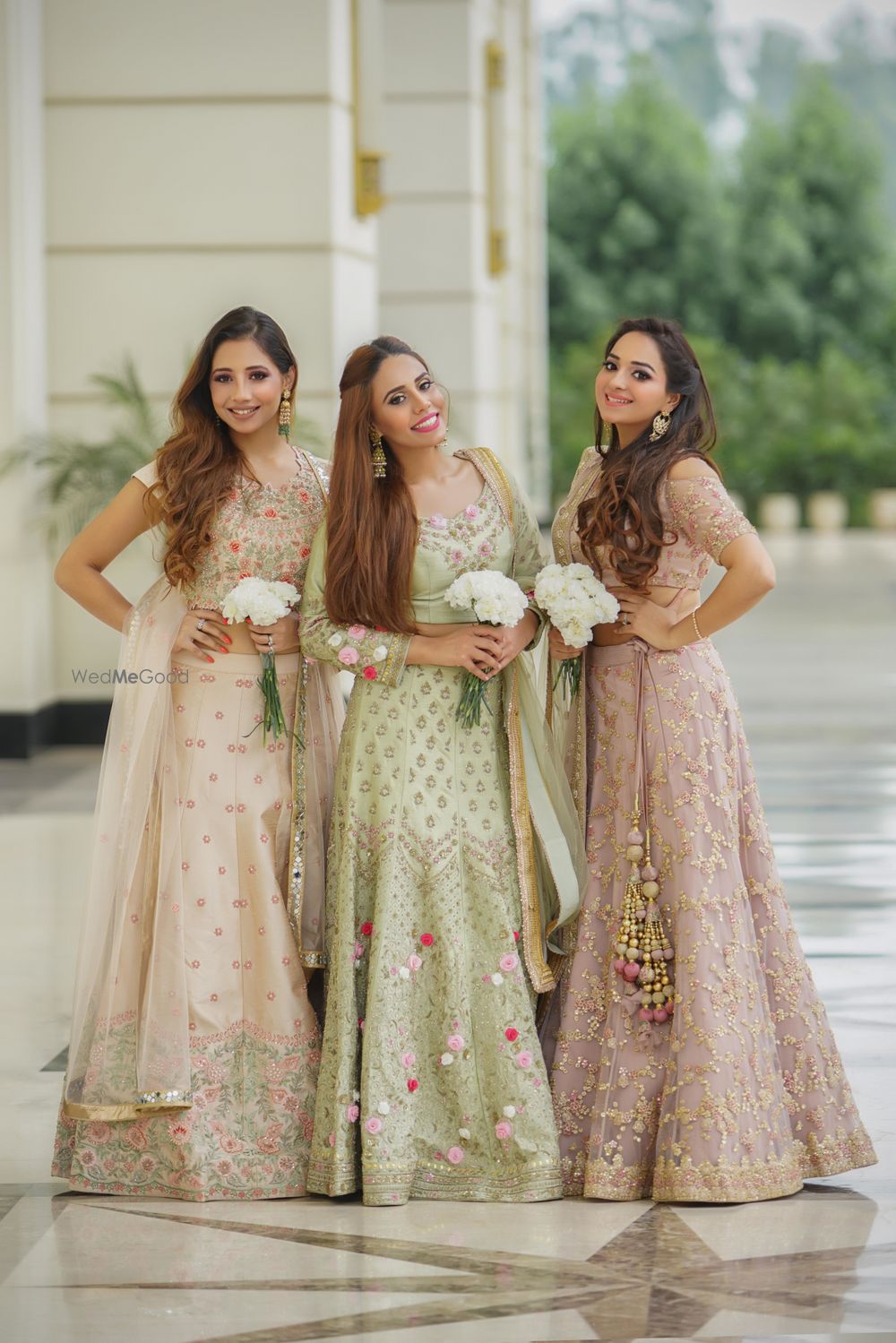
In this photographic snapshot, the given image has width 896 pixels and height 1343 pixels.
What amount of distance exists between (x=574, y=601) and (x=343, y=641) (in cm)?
48

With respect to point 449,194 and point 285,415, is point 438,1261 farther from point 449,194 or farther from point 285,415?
point 449,194

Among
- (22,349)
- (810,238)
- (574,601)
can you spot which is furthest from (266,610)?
(810,238)

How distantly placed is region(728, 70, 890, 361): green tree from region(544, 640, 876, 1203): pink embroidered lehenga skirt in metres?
33.5

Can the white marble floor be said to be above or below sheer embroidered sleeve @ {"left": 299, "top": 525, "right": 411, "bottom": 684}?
below

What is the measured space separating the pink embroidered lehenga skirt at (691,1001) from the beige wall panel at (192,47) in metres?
6.00

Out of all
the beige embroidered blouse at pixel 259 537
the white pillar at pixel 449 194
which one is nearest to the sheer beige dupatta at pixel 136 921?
the beige embroidered blouse at pixel 259 537

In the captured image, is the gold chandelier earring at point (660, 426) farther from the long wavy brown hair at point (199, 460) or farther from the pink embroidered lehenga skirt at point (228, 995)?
the pink embroidered lehenga skirt at point (228, 995)

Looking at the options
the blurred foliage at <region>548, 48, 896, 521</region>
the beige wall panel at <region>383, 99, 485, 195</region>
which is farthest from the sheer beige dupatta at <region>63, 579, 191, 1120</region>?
the blurred foliage at <region>548, 48, 896, 521</region>

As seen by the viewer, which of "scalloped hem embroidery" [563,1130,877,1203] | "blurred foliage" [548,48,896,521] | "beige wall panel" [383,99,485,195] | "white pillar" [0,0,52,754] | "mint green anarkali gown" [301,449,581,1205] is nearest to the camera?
"scalloped hem embroidery" [563,1130,877,1203]

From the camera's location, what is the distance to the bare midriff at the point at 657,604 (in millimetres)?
3898

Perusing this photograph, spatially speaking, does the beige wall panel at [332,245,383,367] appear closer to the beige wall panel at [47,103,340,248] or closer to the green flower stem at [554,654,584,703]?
the beige wall panel at [47,103,340,248]

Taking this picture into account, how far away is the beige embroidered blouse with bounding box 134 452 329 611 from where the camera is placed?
3977mm

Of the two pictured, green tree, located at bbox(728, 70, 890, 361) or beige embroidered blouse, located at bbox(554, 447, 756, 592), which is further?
green tree, located at bbox(728, 70, 890, 361)

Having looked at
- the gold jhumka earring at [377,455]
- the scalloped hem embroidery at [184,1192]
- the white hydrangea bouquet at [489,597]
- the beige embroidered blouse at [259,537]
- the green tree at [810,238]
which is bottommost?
the scalloped hem embroidery at [184,1192]
